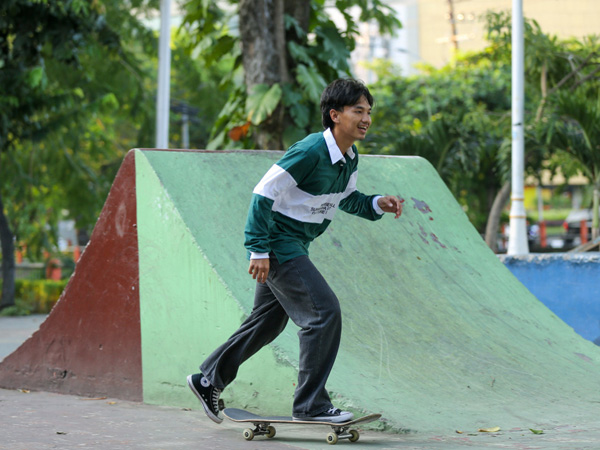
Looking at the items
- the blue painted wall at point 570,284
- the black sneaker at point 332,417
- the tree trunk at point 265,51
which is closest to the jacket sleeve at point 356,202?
the black sneaker at point 332,417

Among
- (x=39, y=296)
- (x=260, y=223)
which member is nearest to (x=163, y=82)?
(x=39, y=296)

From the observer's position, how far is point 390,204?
4.25 metres

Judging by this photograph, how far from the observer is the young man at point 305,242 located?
12.9 feet

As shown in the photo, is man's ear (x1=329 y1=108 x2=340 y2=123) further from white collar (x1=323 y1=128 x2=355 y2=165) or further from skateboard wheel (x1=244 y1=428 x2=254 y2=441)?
skateboard wheel (x1=244 y1=428 x2=254 y2=441)

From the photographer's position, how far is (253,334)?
4.20m

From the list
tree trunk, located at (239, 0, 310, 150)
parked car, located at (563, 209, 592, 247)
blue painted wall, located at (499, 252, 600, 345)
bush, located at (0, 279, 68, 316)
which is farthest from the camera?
parked car, located at (563, 209, 592, 247)

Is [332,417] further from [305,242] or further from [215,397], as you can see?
[305,242]

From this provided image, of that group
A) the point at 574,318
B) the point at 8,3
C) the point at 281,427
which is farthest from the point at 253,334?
the point at 8,3

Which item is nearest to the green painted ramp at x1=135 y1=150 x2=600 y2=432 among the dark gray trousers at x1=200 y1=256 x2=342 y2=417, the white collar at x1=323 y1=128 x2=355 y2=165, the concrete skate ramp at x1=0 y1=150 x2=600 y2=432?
the concrete skate ramp at x1=0 y1=150 x2=600 y2=432

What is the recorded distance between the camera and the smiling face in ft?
13.3

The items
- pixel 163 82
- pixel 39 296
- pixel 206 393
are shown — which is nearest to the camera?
pixel 206 393

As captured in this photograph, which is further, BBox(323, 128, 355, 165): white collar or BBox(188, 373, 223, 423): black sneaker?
BBox(188, 373, 223, 423): black sneaker

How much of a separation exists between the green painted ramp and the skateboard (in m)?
0.30

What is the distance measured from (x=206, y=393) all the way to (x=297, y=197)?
1.08 metres
